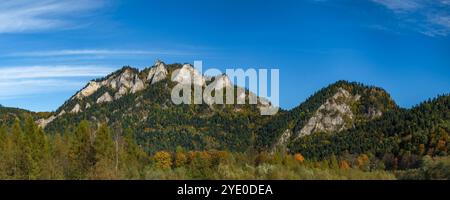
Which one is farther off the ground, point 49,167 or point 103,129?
point 103,129

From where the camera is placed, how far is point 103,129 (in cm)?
9794

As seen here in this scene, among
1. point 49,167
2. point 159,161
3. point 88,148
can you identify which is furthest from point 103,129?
point 159,161

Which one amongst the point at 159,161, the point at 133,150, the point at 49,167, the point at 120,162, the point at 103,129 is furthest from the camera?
the point at 159,161
